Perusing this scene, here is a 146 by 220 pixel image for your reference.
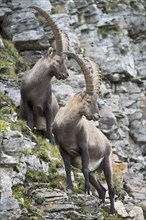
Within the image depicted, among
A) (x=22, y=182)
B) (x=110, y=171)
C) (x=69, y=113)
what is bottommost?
(x=110, y=171)

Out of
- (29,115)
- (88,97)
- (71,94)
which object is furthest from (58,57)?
(88,97)

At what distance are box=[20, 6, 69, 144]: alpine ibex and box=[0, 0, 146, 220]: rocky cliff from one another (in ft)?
1.20

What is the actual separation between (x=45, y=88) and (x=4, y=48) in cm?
437

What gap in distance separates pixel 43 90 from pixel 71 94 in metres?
3.50

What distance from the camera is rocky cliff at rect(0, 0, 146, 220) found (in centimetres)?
1066

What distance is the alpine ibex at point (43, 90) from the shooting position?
596 inches

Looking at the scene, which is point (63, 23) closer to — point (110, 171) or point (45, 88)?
point (45, 88)

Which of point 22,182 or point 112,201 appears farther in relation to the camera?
point 112,201

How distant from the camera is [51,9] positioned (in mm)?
23016

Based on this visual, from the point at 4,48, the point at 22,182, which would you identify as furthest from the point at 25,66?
the point at 22,182

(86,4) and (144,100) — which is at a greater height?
(86,4)

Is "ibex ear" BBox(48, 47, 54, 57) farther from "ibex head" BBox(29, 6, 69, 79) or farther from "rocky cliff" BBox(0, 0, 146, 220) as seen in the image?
"rocky cliff" BBox(0, 0, 146, 220)

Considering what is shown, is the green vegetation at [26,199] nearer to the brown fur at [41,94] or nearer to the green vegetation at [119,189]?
the green vegetation at [119,189]

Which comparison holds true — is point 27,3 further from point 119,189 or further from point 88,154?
point 88,154
